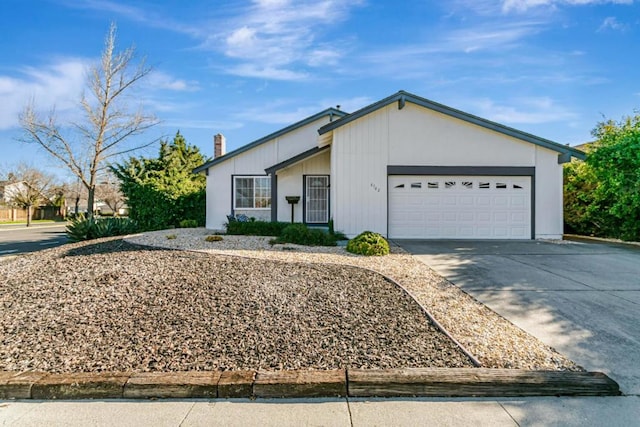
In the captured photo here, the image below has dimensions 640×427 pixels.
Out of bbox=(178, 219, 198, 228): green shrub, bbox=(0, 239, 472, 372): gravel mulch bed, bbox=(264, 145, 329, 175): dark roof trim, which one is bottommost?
bbox=(0, 239, 472, 372): gravel mulch bed

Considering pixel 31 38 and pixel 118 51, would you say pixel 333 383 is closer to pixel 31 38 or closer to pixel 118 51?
pixel 31 38

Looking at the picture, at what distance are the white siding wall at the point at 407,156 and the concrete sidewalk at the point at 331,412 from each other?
886cm

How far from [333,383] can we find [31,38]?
13874 millimetres

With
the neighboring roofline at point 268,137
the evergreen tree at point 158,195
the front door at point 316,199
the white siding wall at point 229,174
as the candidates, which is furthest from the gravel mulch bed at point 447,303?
the evergreen tree at point 158,195

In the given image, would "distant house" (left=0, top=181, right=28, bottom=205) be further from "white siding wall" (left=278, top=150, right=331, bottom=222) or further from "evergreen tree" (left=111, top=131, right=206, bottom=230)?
"white siding wall" (left=278, top=150, right=331, bottom=222)

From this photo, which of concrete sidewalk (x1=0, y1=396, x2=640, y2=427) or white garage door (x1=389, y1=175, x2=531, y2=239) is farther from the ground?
white garage door (x1=389, y1=175, x2=531, y2=239)

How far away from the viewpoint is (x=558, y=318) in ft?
14.7

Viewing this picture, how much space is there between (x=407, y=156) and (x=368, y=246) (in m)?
4.62

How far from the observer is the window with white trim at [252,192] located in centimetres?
1491

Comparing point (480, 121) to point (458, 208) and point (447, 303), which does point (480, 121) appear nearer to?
point (458, 208)

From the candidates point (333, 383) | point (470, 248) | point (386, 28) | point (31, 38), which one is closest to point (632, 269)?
point (470, 248)

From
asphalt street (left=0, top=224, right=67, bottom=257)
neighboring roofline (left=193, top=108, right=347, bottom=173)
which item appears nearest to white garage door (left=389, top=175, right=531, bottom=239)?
neighboring roofline (left=193, top=108, right=347, bottom=173)

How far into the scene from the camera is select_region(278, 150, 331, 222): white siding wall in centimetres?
1441

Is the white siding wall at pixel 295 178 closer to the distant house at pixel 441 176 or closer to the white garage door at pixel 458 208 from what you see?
the distant house at pixel 441 176
